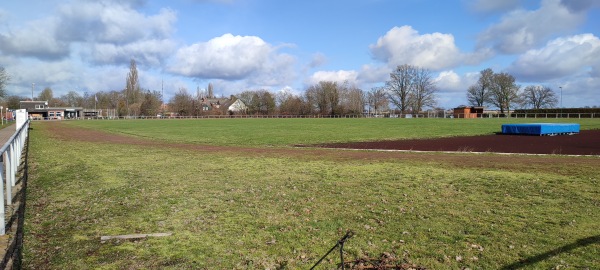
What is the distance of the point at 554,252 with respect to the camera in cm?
526

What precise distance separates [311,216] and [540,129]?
1149 inches

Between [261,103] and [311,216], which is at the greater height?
[261,103]

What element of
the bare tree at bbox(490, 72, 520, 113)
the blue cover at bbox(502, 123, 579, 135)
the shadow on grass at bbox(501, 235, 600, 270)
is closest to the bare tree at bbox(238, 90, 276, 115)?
the bare tree at bbox(490, 72, 520, 113)

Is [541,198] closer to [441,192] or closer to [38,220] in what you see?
[441,192]

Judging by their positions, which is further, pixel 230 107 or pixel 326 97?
pixel 230 107

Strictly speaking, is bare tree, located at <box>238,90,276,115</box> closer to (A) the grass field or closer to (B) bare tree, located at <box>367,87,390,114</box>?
(B) bare tree, located at <box>367,87,390,114</box>

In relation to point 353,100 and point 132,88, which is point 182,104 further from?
point 353,100

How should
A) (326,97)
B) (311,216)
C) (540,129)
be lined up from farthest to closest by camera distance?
(326,97) < (540,129) < (311,216)

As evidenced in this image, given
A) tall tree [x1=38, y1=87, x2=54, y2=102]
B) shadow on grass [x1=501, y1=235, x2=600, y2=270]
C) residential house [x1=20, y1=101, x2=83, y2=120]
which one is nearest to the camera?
shadow on grass [x1=501, y1=235, x2=600, y2=270]

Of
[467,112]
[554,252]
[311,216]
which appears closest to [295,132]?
[311,216]

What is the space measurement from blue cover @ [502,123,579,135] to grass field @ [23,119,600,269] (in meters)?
19.8

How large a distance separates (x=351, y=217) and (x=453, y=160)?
937 centimetres

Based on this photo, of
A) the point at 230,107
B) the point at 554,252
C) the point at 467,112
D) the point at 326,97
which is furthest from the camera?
the point at 230,107

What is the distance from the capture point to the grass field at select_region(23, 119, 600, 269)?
523 centimetres
